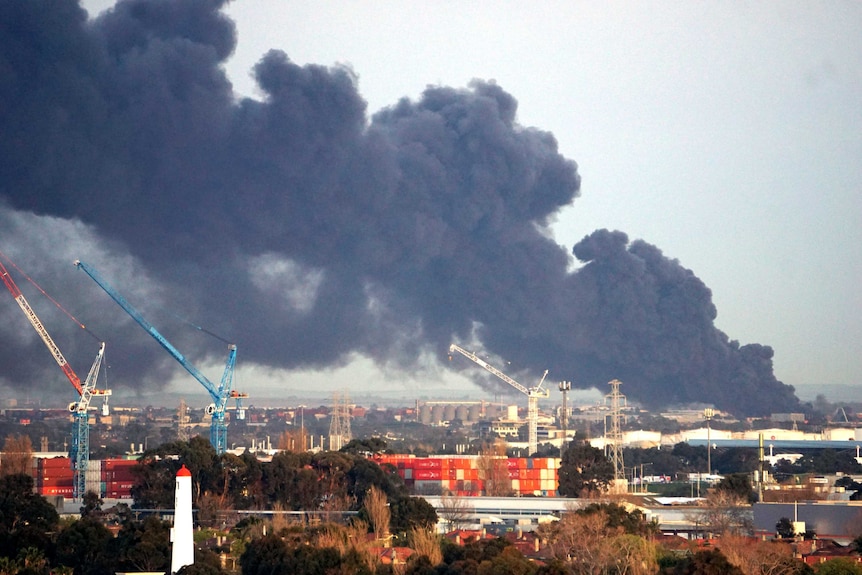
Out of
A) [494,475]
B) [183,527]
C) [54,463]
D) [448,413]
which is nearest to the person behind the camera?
[183,527]

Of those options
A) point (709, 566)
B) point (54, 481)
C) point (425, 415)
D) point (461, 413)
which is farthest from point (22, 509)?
point (425, 415)

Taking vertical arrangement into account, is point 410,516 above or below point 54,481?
below

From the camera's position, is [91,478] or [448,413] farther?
[448,413]

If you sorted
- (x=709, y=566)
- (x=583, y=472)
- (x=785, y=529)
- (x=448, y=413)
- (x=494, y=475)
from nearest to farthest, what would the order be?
1. (x=709, y=566)
2. (x=785, y=529)
3. (x=583, y=472)
4. (x=494, y=475)
5. (x=448, y=413)

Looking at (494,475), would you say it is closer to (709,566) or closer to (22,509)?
(22,509)

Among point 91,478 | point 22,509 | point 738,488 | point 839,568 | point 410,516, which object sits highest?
point 91,478

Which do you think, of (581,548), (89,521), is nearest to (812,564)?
(581,548)
